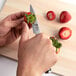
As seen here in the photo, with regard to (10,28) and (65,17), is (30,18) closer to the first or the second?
(10,28)

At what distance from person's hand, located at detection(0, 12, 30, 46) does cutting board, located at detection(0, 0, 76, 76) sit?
4cm

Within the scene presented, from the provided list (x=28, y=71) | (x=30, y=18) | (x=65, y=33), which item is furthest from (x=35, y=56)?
(x=65, y=33)

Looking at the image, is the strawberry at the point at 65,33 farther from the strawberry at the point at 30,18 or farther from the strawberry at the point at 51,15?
the strawberry at the point at 30,18

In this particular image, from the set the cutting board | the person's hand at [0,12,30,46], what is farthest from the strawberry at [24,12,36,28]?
the cutting board

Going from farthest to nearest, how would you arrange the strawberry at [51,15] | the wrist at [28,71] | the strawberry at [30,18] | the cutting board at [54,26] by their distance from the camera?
the strawberry at [51,15]
the cutting board at [54,26]
the strawberry at [30,18]
the wrist at [28,71]

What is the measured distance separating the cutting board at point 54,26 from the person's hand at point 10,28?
45 mm

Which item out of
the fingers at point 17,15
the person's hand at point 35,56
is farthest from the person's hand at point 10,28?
the person's hand at point 35,56

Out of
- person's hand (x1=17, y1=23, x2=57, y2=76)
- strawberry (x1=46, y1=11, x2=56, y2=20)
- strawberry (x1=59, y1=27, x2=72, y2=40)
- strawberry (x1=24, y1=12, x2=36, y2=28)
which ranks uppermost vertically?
strawberry (x1=46, y1=11, x2=56, y2=20)

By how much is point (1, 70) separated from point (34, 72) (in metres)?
0.31

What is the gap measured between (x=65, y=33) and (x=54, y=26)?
0.25ft

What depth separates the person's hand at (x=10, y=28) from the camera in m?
0.82

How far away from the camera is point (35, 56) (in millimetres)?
647

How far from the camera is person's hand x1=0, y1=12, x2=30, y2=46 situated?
2.71 ft

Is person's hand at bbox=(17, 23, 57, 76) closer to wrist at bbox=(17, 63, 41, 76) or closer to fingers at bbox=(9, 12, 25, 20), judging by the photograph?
wrist at bbox=(17, 63, 41, 76)
